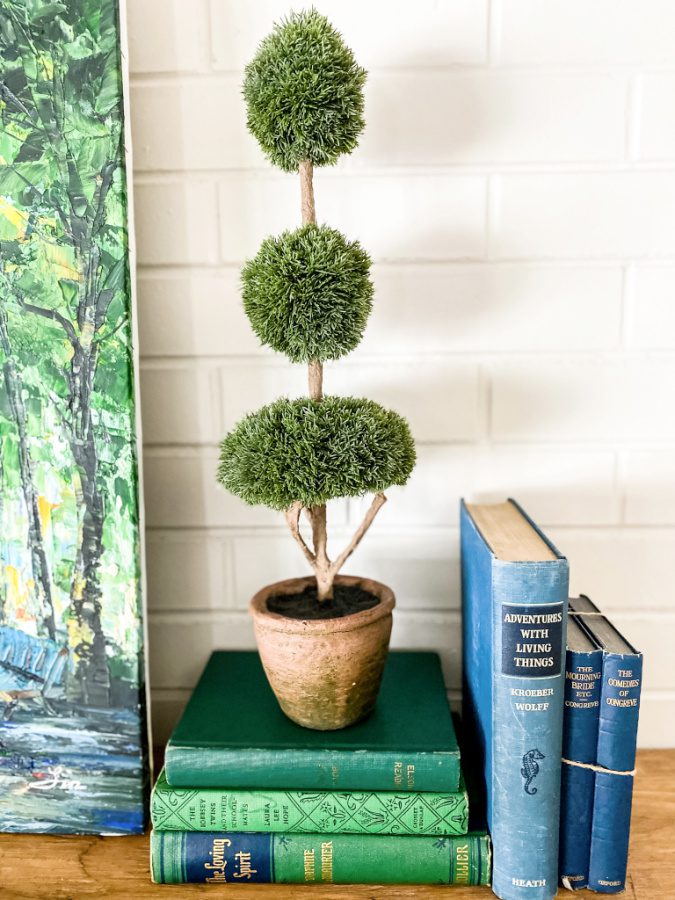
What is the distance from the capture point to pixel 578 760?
2.37ft

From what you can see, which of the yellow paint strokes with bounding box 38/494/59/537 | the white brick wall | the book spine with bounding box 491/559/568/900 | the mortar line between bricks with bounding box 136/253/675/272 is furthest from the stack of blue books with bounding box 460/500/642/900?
the yellow paint strokes with bounding box 38/494/59/537

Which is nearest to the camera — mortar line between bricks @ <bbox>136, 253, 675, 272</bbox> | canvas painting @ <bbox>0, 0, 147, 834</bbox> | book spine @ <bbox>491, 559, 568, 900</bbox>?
book spine @ <bbox>491, 559, 568, 900</bbox>

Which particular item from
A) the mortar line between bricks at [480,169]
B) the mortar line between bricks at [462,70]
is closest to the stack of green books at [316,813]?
the mortar line between bricks at [480,169]

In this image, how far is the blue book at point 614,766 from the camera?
707 mm

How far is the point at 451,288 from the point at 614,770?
1.76 feet

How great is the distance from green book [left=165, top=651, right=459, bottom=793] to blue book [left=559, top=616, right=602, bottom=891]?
0.11 metres

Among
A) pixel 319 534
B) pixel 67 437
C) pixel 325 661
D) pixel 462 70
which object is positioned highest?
pixel 462 70

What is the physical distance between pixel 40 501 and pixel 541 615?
53 cm

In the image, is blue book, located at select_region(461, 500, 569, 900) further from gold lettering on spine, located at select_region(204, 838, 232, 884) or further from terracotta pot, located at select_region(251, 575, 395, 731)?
gold lettering on spine, located at select_region(204, 838, 232, 884)

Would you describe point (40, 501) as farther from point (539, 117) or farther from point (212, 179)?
point (539, 117)

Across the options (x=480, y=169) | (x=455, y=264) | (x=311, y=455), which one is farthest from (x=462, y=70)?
(x=311, y=455)

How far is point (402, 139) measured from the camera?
874mm

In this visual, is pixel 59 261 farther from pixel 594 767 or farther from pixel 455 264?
pixel 594 767

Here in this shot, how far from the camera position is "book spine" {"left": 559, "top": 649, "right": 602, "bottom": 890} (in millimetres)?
713
